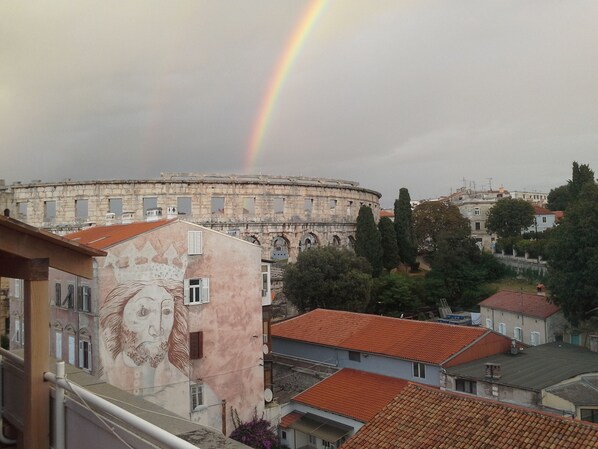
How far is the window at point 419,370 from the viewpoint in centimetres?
1841

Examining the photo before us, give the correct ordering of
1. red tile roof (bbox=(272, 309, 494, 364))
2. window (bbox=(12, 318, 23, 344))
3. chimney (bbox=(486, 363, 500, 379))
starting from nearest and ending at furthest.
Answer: chimney (bbox=(486, 363, 500, 379))
red tile roof (bbox=(272, 309, 494, 364))
window (bbox=(12, 318, 23, 344))

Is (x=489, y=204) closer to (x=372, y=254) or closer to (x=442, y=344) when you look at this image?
(x=372, y=254)

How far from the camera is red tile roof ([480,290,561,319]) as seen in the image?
2736 cm

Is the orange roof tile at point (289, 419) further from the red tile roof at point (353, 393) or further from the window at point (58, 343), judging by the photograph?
the window at point (58, 343)

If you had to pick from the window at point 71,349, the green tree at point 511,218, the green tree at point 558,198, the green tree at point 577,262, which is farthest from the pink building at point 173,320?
the green tree at point 558,198

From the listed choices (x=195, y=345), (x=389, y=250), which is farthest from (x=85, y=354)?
(x=389, y=250)

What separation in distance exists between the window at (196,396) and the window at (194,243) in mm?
4427

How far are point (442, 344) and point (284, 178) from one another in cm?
2784

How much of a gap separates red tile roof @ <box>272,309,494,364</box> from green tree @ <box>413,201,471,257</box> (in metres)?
30.8

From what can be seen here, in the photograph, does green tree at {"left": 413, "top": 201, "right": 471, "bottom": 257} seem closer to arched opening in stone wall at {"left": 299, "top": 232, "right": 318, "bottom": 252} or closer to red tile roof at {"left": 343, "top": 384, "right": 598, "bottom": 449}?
arched opening in stone wall at {"left": 299, "top": 232, "right": 318, "bottom": 252}

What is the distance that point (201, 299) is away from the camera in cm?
1752

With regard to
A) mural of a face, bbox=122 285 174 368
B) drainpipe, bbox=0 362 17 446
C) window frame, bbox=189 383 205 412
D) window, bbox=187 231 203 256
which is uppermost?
window, bbox=187 231 203 256

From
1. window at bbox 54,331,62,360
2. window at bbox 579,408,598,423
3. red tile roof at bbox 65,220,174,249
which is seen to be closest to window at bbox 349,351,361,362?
window at bbox 579,408,598,423

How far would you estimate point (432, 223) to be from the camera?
176 feet
